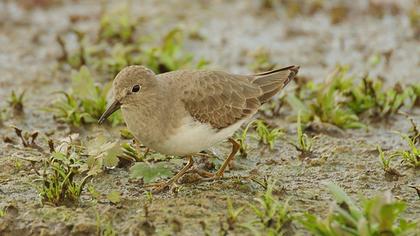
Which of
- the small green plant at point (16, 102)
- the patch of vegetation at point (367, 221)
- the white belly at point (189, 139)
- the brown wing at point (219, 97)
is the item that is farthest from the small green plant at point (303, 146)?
the small green plant at point (16, 102)

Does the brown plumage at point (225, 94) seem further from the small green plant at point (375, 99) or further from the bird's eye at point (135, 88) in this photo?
the small green plant at point (375, 99)

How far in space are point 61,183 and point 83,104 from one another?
2.31m

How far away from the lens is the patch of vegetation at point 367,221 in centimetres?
531

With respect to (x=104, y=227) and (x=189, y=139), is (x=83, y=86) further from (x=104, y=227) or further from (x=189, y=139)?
(x=104, y=227)

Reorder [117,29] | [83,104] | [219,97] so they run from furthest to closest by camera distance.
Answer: [117,29] → [83,104] → [219,97]

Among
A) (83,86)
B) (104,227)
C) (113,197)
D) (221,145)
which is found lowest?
(221,145)

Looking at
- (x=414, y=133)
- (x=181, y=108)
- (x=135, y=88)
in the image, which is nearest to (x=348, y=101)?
(x=414, y=133)

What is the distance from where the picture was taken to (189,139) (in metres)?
6.23

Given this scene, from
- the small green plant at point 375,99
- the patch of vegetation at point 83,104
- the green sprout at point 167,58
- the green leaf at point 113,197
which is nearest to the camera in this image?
the green leaf at point 113,197

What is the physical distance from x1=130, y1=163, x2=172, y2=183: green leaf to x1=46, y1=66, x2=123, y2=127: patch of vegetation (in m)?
1.92

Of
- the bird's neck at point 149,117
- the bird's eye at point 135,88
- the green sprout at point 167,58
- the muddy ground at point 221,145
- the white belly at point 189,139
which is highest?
the bird's eye at point 135,88

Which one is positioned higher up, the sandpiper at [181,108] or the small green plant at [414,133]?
the sandpiper at [181,108]

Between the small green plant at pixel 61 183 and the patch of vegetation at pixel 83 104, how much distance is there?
1872 mm

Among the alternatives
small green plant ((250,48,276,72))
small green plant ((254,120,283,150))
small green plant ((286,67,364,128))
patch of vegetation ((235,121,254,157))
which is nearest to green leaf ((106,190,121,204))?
patch of vegetation ((235,121,254,157))
